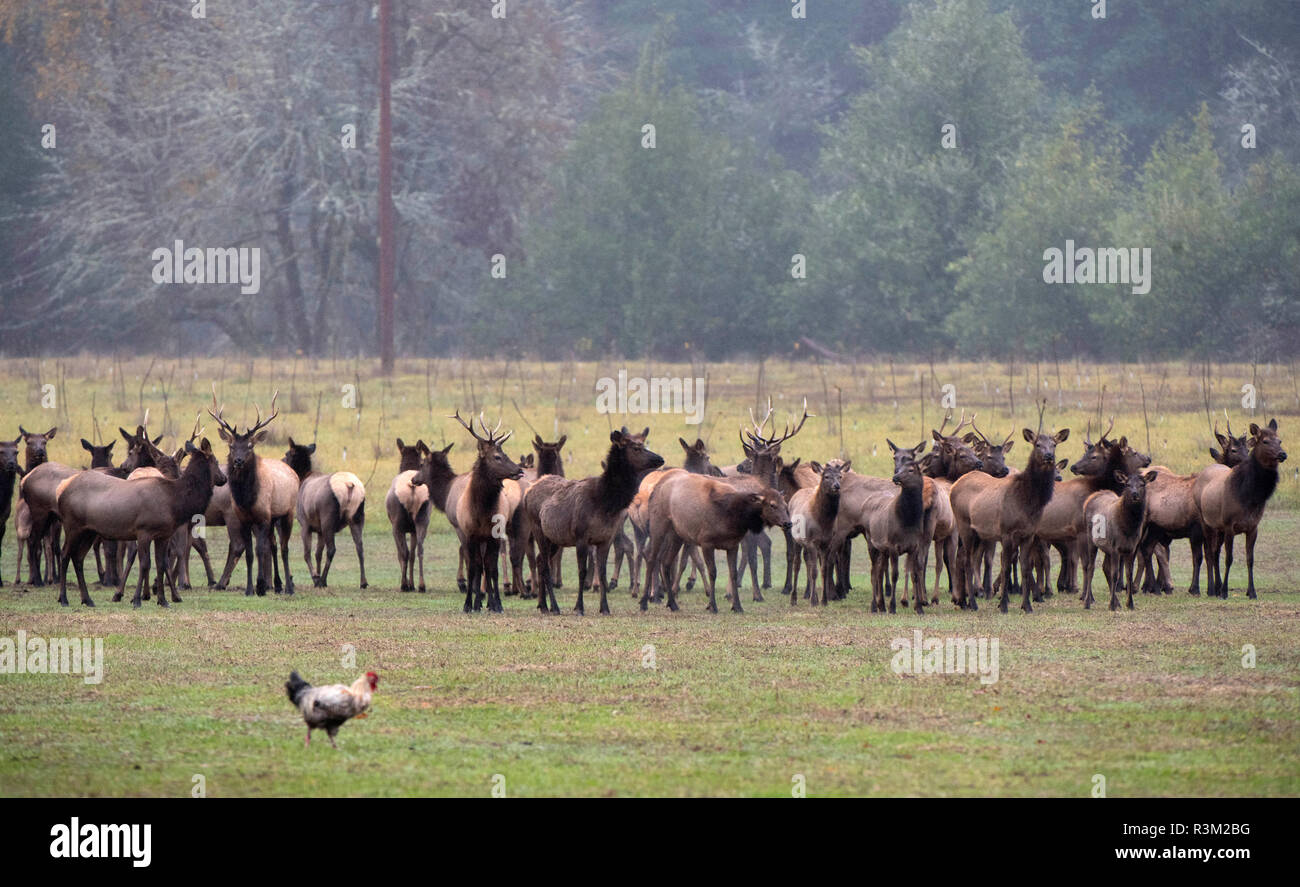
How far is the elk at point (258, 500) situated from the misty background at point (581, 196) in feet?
103

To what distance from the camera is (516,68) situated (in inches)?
2181

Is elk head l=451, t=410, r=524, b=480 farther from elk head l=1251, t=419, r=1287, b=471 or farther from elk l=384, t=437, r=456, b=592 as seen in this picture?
elk head l=1251, t=419, r=1287, b=471

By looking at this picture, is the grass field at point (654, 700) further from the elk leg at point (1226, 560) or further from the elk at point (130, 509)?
the elk at point (130, 509)

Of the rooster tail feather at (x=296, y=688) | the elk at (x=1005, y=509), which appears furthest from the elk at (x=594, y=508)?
the rooster tail feather at (x=296, y=688)

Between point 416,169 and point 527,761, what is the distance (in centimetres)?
4558

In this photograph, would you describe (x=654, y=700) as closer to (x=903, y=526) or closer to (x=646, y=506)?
(x=903, y=526)

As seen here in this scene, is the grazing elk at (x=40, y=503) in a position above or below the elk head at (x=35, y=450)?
below

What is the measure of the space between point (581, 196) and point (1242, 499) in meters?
38.9

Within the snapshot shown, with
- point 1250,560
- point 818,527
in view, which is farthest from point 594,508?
point 1250,560

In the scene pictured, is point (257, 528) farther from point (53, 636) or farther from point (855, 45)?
point (855, 45)

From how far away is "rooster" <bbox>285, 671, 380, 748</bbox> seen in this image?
10.5 meters

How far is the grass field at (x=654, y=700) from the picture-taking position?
10.0 meters

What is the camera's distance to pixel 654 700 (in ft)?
40.4

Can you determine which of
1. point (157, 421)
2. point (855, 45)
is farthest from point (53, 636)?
point (855, 45)
